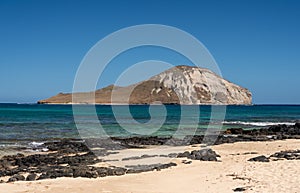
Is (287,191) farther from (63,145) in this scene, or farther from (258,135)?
(258,135)

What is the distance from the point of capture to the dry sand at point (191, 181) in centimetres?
1215

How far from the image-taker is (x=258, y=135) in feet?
108

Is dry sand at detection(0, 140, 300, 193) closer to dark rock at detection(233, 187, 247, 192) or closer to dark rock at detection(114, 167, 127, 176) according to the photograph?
dark rock at detection(233, 187, 247, 192)

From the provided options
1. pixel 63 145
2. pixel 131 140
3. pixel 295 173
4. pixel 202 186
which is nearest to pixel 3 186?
pixel 202 186

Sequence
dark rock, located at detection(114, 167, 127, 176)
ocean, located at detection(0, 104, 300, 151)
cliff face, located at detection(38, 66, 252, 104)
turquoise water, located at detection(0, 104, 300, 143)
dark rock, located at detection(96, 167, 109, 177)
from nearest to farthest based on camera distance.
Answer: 1. dark rock, located at detection(96, 167, 109, 177)
2. dark rock, located at detection(114, 167, 127, 176)
3. ocean, located at detection(0, 104, 300, 151)
4. turquoise water, located at detection(0, 104, 300, 143)
5. cliff face, located at detection(38, 66, 252, 104)

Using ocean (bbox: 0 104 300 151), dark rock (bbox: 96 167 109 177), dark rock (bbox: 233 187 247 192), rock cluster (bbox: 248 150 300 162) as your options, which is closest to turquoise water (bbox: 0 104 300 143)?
ocean (bbox: 0 104 300 151)

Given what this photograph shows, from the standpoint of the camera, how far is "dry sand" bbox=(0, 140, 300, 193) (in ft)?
39.9

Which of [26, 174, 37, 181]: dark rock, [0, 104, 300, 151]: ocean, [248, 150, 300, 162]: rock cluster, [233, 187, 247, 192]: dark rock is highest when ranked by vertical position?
[0, 104, 300, 151]: ocean

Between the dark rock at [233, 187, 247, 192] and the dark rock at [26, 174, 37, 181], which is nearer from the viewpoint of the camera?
the dark rock at [233, 187, 247, 192]

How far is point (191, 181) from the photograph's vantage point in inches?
528

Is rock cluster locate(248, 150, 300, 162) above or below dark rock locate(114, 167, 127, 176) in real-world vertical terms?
above

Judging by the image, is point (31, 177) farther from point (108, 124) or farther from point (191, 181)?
point (108, 124)

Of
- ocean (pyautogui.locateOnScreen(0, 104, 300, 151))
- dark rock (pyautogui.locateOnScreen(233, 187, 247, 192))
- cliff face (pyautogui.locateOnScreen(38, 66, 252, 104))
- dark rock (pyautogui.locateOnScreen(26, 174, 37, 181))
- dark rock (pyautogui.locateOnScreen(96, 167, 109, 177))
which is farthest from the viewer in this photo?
cliff face (pyautogui.locateOnScreen(38, 66, 252, 104))

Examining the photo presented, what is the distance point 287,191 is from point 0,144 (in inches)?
779
